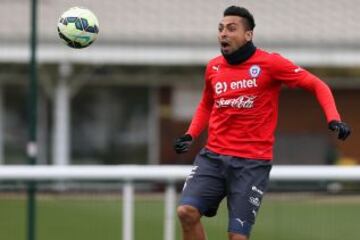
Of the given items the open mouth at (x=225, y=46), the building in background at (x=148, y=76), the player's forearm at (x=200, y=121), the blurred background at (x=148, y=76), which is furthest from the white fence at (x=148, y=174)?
the blurred background at (x=148, y=76)

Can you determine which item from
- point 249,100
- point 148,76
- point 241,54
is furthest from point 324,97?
point 148,76

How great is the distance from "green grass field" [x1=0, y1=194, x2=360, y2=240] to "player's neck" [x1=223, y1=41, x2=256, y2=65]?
1677 millimetres

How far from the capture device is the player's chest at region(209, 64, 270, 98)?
7051 mm

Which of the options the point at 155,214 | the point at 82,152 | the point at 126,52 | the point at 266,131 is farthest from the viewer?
the point at 82,152

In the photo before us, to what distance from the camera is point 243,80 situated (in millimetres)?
7059

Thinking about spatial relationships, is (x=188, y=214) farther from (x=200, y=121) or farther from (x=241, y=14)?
(x=241, y=14)

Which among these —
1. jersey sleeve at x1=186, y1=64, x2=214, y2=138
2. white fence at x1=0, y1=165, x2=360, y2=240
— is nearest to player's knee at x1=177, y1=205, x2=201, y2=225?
jersey sleeve at x1=186, y1=64, x2=214, y2=138

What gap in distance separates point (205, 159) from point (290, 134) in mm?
15529

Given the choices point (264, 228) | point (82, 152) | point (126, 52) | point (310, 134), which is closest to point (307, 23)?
point (310, 134)

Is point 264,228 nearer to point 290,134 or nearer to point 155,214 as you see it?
point 155,214

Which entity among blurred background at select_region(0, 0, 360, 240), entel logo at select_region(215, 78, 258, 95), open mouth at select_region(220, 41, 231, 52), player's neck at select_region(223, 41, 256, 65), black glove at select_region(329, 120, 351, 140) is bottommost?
blurred background at select_region(0, 0, 360, 240)

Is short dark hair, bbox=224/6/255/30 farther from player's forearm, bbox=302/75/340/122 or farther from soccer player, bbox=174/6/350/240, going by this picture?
player's forearm, bbox=302/75/340/122

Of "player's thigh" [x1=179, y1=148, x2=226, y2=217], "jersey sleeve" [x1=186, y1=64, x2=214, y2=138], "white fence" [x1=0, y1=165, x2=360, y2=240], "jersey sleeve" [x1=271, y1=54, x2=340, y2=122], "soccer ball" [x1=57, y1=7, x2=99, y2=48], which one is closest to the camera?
"jersey sleeve" [x1=271, y1=54, x2=340, y2=122]

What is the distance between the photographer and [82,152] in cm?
2317
